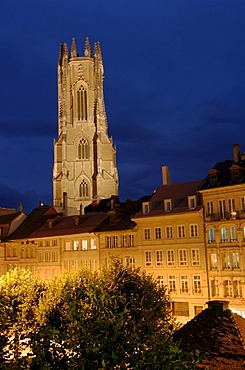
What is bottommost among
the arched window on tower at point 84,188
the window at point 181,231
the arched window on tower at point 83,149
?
the window at point 181,231

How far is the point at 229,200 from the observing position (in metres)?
49.3

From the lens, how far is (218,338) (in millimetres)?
20719

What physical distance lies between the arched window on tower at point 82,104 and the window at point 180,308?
82204 millimetres

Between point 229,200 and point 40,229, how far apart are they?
28325mm

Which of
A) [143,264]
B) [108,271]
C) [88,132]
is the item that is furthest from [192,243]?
[88,132]

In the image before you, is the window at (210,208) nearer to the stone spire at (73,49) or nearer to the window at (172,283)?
the window at (172,283)

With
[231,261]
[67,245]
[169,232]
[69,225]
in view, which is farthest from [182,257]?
[69,225]

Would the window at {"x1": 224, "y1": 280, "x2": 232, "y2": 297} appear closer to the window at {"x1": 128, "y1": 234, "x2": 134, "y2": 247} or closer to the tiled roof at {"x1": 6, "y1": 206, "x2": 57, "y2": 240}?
the window at {"x1": 128, "y1": 234, "x2": 134, "y2": 247}

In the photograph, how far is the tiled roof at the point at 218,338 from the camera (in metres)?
18.9

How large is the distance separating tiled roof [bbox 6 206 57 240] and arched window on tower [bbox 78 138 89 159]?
48.6m

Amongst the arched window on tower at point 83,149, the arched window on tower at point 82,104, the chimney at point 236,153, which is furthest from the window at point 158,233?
the arched window on tower at point 82,104

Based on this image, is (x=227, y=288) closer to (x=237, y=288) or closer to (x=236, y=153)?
(x=237, y=288)

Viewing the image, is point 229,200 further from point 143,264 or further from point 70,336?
point 70,336

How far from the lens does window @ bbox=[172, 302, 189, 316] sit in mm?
50500
